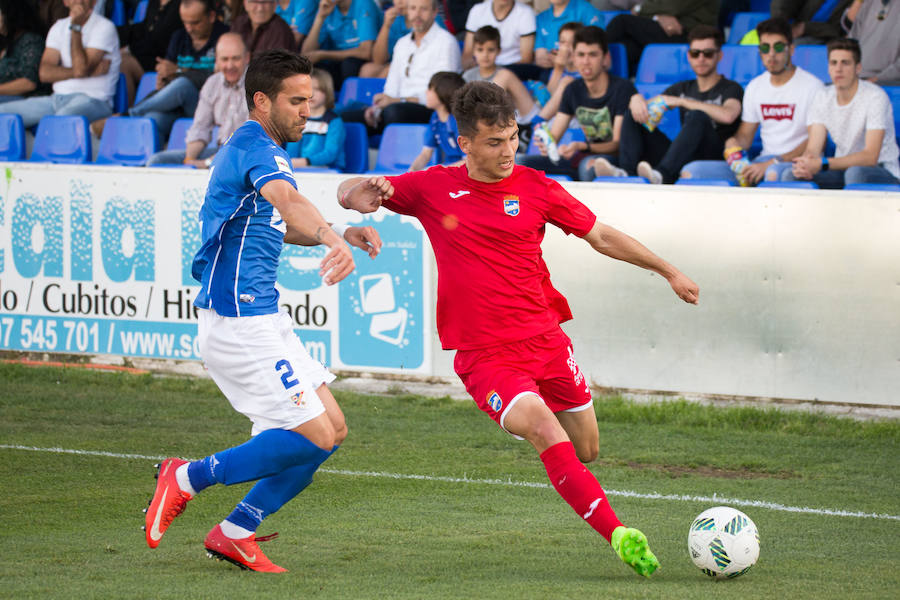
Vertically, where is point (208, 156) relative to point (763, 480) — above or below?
above

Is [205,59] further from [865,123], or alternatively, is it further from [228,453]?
[228,453]

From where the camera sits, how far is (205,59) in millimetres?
12898

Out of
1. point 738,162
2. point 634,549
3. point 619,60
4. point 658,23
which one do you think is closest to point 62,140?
point 619,60

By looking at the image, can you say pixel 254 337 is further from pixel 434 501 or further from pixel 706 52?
pixel 706 52

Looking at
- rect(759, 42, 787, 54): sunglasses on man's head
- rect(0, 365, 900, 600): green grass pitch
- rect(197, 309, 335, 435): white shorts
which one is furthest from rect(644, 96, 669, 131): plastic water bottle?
rect(197, 309, 335, 435): white shorts

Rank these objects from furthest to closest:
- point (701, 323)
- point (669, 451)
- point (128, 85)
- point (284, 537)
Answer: point (128, 85) → point (701, 323) → point (669, 451) → point (284, 537)

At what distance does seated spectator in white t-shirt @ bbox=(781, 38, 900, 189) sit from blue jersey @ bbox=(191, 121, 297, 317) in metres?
5.29

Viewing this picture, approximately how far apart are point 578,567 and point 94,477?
3.13 meters

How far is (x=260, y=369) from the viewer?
502 centimetres

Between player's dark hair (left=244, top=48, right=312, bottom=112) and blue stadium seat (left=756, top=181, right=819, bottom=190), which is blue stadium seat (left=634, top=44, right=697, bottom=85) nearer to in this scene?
blue stadium seat (left=756, top=181, right=819, bottom=190)

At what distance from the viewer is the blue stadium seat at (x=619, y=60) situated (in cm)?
1205

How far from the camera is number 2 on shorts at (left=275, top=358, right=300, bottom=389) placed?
503 centimetres


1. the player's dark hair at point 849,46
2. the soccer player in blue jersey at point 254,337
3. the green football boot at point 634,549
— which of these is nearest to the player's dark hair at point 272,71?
the soccer player in blue jersey at point 254,337

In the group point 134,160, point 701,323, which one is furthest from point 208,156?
point 701,323
